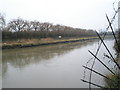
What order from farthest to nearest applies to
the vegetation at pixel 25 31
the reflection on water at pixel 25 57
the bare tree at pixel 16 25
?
the bare tree at pixel 16 25 < the vegetation at pixel 25 31 < the reflection on water at pixel 25 57

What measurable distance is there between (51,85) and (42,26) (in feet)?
59.9

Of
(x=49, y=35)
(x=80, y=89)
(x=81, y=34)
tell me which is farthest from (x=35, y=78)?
(x=81, y=34)

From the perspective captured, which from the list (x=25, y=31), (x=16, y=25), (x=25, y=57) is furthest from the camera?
(x=16, y=25)

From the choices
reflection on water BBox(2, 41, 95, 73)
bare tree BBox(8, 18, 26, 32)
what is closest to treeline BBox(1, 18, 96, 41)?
bare tree BBox(8, 18, 26, 32)

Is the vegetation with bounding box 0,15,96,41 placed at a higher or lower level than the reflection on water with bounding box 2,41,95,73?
higher

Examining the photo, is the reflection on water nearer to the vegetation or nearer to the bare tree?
the vegetation

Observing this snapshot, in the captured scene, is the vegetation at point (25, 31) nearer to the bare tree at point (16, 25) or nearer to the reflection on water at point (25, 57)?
the bare tree at point (16, 25)

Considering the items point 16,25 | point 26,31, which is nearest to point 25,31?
point 26,31

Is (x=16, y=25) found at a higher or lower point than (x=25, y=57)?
higher

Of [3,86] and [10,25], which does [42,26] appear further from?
[3,86]

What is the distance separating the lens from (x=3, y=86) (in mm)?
3643

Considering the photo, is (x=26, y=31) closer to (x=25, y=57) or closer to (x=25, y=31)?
(x=25, y=31)

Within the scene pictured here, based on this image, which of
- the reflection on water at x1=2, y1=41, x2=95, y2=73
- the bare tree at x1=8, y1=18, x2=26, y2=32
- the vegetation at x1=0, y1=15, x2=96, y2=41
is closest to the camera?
the reflection on water at x1=2, y1=41, x2=95, y2=73

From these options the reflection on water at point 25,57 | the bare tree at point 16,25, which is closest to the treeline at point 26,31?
the bare tree at point 16,25
